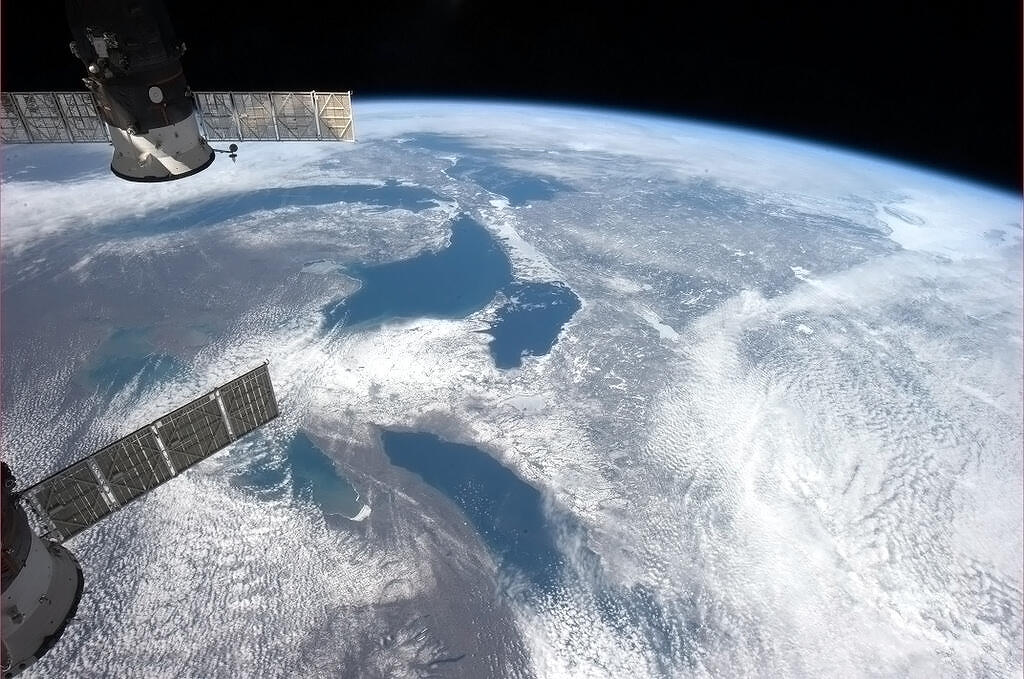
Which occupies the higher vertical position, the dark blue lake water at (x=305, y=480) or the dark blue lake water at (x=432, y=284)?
the dark blue lake water at (x=432, y=284)

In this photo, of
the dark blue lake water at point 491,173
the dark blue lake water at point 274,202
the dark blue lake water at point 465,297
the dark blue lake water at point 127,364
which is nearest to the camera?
the dark blue lake water at point 127,364

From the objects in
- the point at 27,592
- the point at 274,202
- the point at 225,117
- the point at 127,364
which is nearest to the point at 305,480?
the point at 27,592

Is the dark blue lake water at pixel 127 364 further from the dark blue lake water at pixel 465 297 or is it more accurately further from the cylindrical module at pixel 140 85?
the cylindrical module at pixel 140 85

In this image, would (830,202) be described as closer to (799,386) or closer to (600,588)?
(799,386)

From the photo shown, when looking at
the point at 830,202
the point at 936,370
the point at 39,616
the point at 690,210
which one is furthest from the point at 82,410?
the point at 830,202

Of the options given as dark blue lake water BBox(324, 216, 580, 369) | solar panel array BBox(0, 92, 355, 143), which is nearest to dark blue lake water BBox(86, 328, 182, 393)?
dark blue lake water BBox(324, 216, 580, 369)

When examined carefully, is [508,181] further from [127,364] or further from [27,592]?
[27,592]

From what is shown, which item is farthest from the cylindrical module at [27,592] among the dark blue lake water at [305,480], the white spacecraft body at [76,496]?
the dark blue lake water at [305,480]
